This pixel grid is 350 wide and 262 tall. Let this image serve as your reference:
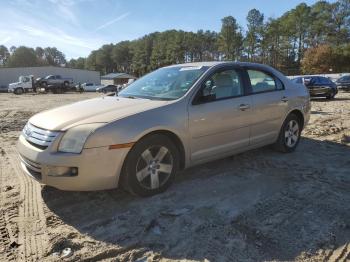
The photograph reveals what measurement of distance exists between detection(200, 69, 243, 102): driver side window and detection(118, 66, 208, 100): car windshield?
7.5 inches

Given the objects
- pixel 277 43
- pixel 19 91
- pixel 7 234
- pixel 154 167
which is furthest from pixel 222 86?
pixel 277 43

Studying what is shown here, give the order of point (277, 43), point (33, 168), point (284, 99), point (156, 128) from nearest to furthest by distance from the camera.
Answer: point (33, 168) → point (156, 128) → point (284, 99) → point (277, 43)

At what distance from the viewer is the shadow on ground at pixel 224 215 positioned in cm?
333

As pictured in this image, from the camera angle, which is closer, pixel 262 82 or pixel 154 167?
pixel 154 167

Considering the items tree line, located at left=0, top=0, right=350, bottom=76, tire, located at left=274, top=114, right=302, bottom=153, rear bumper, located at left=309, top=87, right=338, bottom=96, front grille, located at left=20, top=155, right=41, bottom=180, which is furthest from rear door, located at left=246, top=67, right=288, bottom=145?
tree line, located at left=0, top=0, right=350, bottom=76

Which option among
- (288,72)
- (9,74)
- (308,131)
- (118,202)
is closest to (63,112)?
(118,202)

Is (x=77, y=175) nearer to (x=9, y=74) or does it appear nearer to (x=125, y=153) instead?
(x=125, y=153)

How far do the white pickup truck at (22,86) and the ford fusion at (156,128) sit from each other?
4185 cm

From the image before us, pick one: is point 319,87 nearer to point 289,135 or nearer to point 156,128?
point 289,135

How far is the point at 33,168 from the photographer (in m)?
4.06

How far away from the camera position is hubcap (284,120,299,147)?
6.46m

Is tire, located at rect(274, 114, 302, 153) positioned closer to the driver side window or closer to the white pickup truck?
the driver side window

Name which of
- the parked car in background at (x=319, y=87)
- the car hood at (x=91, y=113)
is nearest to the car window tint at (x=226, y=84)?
the car hood at (x=91, y=113)

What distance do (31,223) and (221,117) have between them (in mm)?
2702
